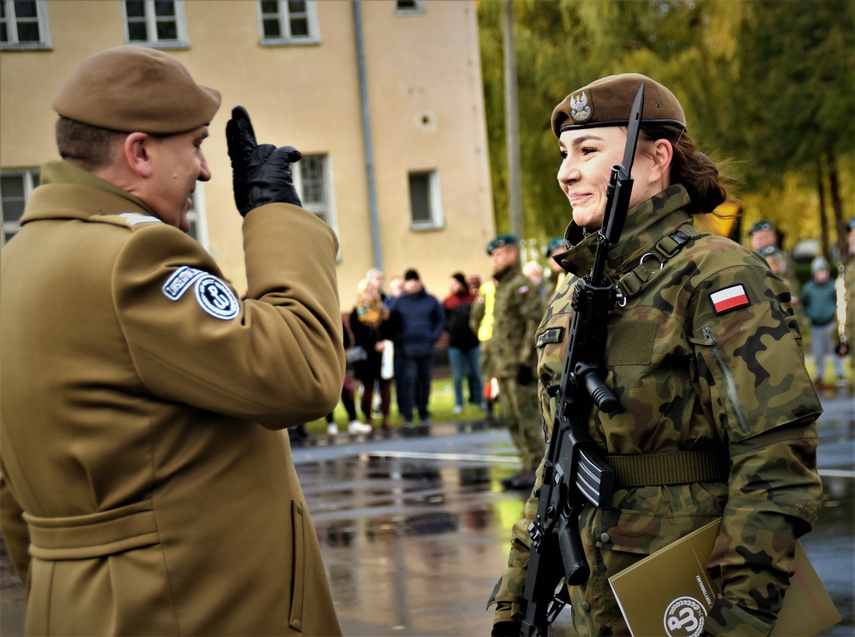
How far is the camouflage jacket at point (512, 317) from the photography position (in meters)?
10.9

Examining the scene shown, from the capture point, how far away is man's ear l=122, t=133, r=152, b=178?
2506 mm

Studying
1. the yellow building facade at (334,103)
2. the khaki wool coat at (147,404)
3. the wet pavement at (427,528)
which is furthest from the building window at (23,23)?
the khaki wool coat at (147,404)

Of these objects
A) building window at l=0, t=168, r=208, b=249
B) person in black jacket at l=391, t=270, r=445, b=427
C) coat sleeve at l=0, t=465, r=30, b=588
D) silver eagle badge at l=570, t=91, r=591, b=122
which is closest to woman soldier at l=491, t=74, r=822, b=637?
silver eagle badge at l=570, t=91, r=591, b=122

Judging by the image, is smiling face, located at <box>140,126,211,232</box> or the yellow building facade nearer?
smiling face, located at <box>140,126,211,232</box>

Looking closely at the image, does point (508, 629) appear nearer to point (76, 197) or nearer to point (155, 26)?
point (76, 197)

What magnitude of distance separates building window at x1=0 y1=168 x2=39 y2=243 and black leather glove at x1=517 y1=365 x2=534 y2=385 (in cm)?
1534

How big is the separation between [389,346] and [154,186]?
13670 mm

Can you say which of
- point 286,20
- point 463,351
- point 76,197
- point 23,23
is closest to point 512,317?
point 463,351

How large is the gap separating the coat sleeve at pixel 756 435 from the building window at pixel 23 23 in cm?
2203

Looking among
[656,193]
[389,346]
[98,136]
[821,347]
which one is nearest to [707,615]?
[656,193]

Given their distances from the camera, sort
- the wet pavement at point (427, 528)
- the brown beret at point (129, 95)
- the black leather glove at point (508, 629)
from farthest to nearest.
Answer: the wet pavement at point (427, 528) → the black leather glove at point (508, 629) → the brown beret at point (129, 95)

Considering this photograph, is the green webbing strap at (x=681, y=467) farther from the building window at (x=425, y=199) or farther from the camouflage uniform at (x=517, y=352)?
the building window at (x=425, y=199)

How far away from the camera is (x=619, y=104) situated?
9.98 feet

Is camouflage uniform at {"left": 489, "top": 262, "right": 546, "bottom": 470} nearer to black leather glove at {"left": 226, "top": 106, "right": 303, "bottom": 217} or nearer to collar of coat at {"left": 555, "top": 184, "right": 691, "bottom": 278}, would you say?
collar of coat at {"left": 555, "top": 184, "right": 691, "bottom": 278}
